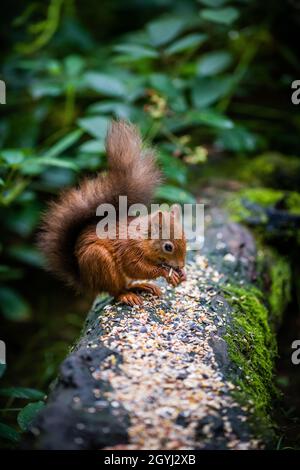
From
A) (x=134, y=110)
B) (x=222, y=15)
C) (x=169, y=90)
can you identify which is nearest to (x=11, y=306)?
(x=134, y=110)

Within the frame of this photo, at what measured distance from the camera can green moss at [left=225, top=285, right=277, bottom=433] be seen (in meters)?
1.87

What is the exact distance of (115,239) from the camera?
2.42 meters

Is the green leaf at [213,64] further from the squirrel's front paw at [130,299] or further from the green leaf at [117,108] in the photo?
the squirrel's front paw at [130,299]

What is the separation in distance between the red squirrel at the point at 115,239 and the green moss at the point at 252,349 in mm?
337

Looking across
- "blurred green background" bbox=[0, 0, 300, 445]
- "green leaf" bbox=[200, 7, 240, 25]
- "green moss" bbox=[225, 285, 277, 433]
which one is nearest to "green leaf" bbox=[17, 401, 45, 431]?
"green moss" bbox=[225, 285, 277, 433]

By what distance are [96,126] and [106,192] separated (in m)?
1.16

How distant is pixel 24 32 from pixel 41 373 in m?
2.90

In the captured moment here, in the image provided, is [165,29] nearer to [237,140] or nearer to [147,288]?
[237,140]

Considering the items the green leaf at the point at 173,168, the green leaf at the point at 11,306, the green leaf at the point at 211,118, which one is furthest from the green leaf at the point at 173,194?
the green leaf at the point at 11,306

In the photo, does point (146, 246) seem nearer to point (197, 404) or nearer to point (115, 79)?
point (197, 404)

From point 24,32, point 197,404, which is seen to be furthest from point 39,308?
point 197,404

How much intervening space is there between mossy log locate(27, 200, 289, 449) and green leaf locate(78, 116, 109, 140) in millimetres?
1222

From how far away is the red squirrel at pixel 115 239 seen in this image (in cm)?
237

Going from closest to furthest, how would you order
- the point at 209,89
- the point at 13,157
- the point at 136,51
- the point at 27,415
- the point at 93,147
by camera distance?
the point at 27,415
the point at 13,157
the point at 93,147
the point at 136,51
the point at 209,89
